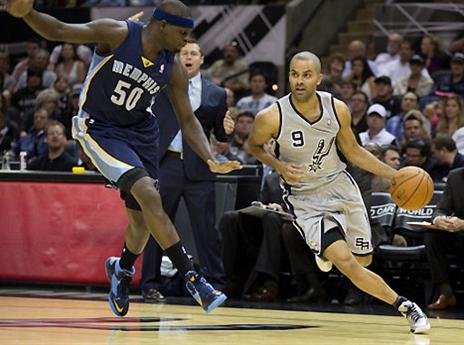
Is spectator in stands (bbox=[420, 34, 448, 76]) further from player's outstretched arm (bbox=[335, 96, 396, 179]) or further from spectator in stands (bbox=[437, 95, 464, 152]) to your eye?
player's outstretched arm (bbox=[335, 96, 396, 179])

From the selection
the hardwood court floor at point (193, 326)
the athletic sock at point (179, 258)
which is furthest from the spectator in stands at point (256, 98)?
the athletic sock at point (179, 258)

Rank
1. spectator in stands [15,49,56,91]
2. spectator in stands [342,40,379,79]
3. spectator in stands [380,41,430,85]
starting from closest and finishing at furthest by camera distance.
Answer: spectator in stands [380,41,430,85]
spectator in stands [342,40,379,79]
spectator in stands [15,49,56,91]

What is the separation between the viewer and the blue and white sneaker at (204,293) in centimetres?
637

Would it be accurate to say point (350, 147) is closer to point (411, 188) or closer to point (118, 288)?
point (411, 188)

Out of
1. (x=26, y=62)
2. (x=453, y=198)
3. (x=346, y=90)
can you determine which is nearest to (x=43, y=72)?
(x=26, y=62)

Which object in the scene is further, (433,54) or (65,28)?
(433,54)

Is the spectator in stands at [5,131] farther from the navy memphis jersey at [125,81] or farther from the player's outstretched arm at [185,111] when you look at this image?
the navy memphis jersey at [125,81]

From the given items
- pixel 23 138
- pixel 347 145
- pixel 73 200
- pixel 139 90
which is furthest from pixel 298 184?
pixel 23 138

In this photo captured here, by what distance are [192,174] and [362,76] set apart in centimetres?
482

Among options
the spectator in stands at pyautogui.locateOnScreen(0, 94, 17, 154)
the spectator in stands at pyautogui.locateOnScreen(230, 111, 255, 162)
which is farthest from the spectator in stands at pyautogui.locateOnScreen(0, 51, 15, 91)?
the spectator in stands at pyautogui.locateOnScreen(230, 111, 255, 162)

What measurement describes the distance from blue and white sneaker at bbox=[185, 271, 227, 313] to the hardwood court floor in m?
0.15

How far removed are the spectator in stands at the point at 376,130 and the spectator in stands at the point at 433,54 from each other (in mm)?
2223

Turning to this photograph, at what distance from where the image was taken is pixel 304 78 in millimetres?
7129

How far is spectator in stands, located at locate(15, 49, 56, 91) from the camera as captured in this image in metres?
15.5
